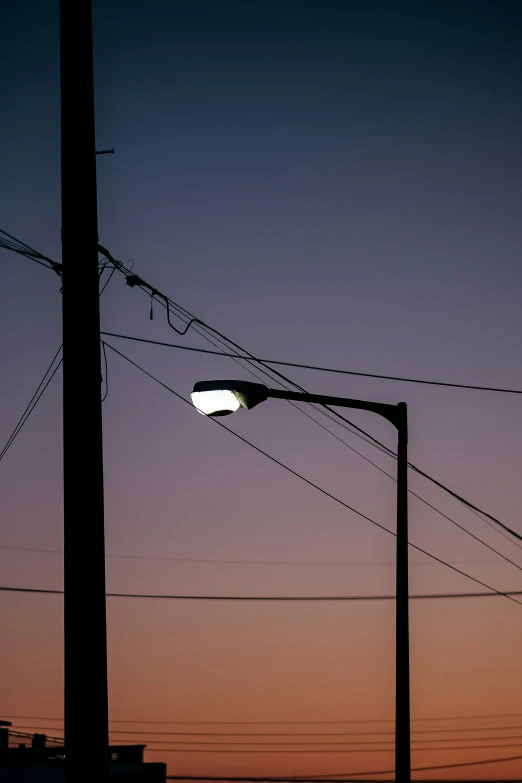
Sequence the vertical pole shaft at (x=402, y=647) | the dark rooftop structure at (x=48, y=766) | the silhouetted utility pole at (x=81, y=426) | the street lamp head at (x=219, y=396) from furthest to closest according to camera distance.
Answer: the dark rooftop structure at (x=48, y=766), the vertical pole shaft at (x=402, y=647), the street lamp head at (x=219, y=396), the silhouetted utility pole at (x=81, y=426)

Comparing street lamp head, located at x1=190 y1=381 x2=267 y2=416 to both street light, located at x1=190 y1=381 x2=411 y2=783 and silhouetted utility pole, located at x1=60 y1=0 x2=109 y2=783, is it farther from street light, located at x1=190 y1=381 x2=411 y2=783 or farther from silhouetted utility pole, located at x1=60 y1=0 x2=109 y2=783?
silhouetted utility pole, located at x1=60 y1=0 x2=109 y2=783

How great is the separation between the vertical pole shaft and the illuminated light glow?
2.42 meters

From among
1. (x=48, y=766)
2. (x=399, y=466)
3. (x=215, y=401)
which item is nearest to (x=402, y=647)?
(x=399, y=466)

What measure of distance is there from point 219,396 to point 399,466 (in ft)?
8.52

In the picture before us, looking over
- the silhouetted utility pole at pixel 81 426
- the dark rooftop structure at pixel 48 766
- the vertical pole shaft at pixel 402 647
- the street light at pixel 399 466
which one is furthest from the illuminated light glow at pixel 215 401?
the dark rooftop structure at pixel 48 766

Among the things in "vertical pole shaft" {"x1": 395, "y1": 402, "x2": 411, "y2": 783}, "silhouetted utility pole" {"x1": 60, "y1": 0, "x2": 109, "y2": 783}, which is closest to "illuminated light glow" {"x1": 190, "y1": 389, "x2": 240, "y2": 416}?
"silhouetted utility pole" {"x1": 60, "y1": 0, "x2": 109, "y2": 783}

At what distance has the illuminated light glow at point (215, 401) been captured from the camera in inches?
392

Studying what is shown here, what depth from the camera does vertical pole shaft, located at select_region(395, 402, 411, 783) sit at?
10695 mm

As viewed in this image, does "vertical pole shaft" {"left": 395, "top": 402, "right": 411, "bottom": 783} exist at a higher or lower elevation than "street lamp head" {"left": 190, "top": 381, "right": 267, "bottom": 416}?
lower

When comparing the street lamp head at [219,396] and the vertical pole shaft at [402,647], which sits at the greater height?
the street lamp head at [219,396]

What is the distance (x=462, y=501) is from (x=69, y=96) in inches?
381

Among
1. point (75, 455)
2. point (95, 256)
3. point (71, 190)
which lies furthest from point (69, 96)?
point (75, 455)

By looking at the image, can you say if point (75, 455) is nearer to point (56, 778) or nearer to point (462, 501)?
point (462, 501)

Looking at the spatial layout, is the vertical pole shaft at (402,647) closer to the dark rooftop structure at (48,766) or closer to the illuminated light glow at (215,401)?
the illuminated light glow at (215,401)
